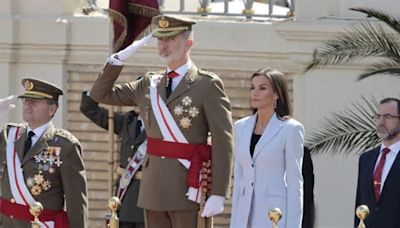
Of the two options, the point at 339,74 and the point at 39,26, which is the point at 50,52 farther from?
the point at 339,74

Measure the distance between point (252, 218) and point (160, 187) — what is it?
56 centimetres

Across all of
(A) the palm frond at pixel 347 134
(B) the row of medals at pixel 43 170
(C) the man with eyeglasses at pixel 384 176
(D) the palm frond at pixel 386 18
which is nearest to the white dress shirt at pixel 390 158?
(C) the man with eyeglasses at pixel 384 176

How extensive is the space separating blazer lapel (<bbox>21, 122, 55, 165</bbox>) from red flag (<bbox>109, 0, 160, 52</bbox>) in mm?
1490

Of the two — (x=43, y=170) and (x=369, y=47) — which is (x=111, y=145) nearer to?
(x=369, y=47)

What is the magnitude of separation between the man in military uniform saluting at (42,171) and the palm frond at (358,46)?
3.27 metres

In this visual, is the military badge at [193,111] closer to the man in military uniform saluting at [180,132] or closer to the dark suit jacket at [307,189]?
the man in military uniform saluting at [180,132]

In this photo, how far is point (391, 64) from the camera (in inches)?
484

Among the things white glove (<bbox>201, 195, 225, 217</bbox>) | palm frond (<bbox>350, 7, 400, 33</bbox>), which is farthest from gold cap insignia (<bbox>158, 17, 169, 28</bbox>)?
palm frond (<bbox>350, 7, 400, 33</bbox>)

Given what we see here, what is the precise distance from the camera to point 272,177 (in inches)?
353

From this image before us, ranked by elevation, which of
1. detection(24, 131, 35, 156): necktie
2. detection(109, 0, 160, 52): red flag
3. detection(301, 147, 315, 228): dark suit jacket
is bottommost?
detection(301, 147, 315, 228): dark suit jacket

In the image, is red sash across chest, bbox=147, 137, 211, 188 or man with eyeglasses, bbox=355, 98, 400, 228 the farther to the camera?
man with eyeglasses, bbox=355, 98, 400, 228

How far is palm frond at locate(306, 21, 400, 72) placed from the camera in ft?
40.1

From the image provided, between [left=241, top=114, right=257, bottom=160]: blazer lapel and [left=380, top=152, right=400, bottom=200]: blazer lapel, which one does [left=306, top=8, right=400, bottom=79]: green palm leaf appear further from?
[left=241, top=114, right=257, bottom=160]: blazer lapel

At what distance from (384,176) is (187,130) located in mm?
1390
